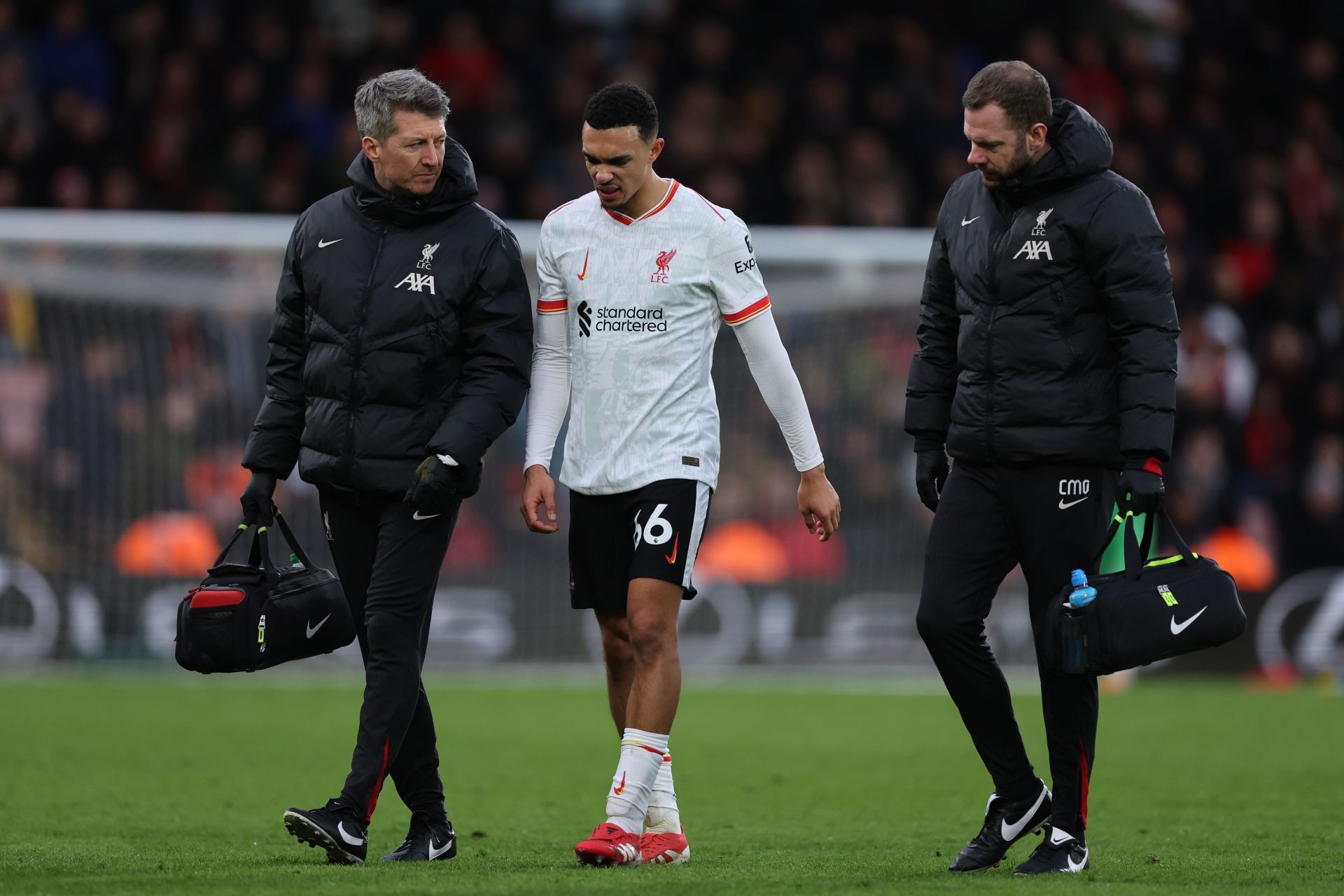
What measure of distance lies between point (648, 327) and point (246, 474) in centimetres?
802

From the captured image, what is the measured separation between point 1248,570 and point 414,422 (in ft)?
30.3

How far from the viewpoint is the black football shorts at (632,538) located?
5.54 metres

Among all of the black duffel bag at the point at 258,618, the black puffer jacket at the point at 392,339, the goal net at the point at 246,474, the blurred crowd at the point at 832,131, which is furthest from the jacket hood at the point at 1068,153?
the blurred crowd at the point at 832,131

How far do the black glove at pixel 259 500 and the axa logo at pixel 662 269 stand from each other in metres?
1.32

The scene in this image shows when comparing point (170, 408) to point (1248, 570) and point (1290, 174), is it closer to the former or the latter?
point (1248, 570)

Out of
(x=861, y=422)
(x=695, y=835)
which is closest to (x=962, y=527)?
(x=695, y=835)

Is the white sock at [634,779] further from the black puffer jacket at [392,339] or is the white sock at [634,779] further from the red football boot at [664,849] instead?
the black puffer jacket at [392,339]

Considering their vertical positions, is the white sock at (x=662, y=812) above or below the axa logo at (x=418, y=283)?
below

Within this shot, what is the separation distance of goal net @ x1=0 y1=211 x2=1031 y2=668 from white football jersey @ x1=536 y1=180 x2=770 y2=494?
6289mm

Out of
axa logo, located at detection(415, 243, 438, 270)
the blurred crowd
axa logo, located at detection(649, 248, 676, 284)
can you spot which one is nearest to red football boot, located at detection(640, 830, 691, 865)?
axa logo, located at detection(649, 248, 676, 284)

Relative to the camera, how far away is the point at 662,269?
→ 18.6ft

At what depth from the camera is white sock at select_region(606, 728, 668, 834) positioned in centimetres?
535

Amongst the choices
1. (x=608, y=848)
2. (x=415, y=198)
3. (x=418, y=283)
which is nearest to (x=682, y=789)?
(x=608, y=848)

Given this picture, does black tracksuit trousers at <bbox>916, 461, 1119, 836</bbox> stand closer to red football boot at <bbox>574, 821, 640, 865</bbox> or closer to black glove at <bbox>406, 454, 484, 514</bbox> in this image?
red football boot at <bbox>574, 821, 640, 865</bbox>
